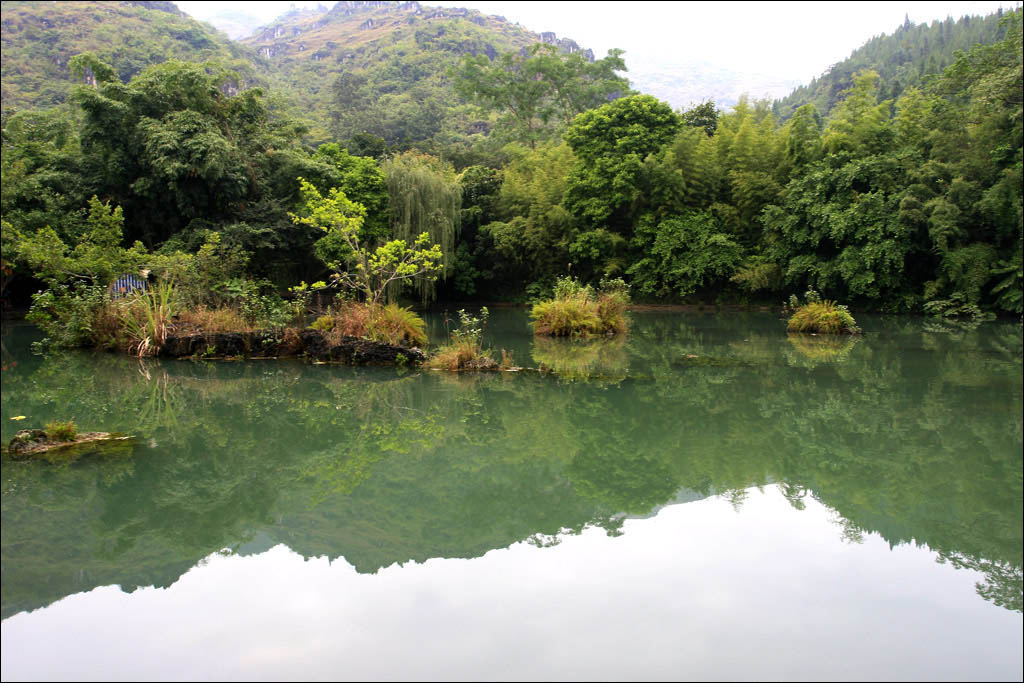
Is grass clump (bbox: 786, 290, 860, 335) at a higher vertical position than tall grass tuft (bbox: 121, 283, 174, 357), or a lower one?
higher

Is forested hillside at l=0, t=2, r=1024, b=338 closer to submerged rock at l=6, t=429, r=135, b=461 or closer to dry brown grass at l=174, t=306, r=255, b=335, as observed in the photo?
dry brown grass at l=174, t=306, r=255, b=335

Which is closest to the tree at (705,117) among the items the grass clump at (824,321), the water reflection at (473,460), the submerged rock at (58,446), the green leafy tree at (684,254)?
the green leafy tree at (684,254)

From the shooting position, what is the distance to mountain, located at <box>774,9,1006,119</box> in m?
48.6

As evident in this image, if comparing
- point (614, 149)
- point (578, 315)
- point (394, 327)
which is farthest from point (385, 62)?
point (394, 327)

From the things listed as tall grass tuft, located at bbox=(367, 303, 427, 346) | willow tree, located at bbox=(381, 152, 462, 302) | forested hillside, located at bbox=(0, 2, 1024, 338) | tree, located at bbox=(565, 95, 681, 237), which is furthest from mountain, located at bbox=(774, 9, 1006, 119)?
tall grass tuft, located at bbox=(367, 303, 427, 346)

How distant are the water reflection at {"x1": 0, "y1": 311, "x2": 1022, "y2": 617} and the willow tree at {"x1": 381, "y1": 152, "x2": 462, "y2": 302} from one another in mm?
10551

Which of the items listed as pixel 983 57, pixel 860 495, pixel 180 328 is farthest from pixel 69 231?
pixel 983 57

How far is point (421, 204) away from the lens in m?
20.4

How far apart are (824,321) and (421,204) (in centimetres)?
1157

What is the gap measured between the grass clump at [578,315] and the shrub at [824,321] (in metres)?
3.87

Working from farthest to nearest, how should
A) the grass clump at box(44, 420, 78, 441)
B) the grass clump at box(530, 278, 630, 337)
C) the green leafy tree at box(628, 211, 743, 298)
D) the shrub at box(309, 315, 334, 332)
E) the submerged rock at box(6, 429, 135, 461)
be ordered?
the green leafy tree at box(628, 211, 743, 298), the grass clump at box(530, 278, 630, 337), the shrub at box(309, 315, 334, 332), the grass clump at box(44, 420, 78, 441), the submerged rock at box(6, 429, 135, 461)

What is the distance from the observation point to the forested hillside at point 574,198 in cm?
1648

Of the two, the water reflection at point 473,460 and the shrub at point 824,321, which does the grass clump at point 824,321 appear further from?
the water reflection at point 473,460

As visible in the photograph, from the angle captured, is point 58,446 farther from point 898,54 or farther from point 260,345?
point 898,54
